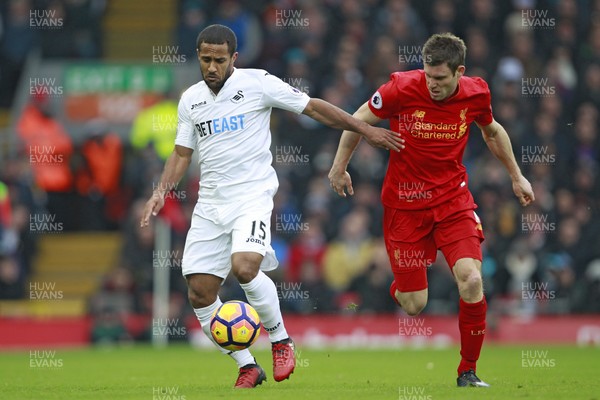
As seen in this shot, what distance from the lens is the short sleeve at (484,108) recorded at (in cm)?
1040

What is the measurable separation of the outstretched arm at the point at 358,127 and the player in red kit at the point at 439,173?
206 millimetres

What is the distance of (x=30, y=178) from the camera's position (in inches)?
821

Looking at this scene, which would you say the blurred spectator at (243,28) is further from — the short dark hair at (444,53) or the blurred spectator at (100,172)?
the short dark hair at (444,53)

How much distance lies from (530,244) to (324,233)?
2997 millimetres

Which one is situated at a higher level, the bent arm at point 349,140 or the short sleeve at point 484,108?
the short sleeve at point 484,108

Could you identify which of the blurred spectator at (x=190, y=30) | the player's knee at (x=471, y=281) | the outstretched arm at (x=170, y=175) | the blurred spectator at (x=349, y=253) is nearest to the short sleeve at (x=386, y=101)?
the player's knee at (x=471, y=281)

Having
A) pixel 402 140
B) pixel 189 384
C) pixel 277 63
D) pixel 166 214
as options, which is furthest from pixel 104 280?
pixel 402 140

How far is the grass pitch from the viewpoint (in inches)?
385

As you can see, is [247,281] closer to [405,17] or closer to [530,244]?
[530,244]

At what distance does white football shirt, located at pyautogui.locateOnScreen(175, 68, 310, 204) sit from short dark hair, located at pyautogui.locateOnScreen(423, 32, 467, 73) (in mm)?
1084

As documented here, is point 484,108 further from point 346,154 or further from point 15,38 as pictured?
point 15,38

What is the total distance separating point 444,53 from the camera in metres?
9.92

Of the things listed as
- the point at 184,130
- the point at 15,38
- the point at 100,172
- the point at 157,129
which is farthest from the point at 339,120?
the point at 15,38

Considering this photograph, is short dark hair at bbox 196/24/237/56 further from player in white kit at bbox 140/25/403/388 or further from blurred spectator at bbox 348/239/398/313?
blurred spectator at bbox 348/239/398/313
